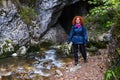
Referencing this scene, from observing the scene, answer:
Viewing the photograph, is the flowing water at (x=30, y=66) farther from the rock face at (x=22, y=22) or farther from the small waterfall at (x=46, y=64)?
the rock face at (x=22, y=22)

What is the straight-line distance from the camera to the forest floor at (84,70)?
849 cm

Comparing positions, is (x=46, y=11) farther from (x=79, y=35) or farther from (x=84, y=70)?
(x=84, y=70)

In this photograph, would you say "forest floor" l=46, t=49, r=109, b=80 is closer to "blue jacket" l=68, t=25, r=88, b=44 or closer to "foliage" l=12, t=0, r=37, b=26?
"blue jacket" l=68, t=25, r=88, b=44

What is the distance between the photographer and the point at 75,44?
9.76 m

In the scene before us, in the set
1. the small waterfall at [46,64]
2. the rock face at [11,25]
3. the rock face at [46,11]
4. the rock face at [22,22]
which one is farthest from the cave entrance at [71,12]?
the small waterfall at [46,64]

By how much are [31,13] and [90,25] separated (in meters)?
3.63

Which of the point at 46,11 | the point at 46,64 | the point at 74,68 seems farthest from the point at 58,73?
the point at 46,11

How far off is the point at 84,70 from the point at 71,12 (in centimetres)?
1017

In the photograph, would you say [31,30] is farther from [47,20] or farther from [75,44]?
[75,44]

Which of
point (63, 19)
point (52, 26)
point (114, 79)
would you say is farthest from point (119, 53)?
point (63, 19)

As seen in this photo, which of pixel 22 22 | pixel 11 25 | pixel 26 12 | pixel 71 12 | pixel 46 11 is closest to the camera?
pixel 11 25

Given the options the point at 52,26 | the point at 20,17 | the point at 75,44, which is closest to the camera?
the point at 75,44

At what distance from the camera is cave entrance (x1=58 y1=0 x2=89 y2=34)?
59.2ft

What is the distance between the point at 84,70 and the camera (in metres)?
9.23
